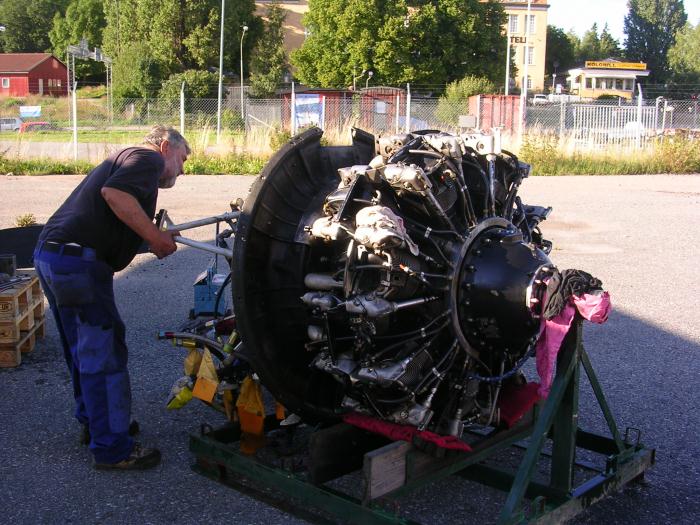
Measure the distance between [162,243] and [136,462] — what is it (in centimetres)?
117

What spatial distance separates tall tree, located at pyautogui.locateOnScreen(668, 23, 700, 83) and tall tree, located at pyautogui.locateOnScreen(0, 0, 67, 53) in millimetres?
67242

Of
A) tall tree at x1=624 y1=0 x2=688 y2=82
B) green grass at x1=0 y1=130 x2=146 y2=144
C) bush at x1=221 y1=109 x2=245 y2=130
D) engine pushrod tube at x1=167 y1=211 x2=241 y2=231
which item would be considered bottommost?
engine pushrod tube at x1=167 y1=211 x2=241 y2=231

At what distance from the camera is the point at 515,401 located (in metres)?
3.88

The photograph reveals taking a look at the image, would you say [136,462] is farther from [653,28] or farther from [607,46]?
[607,46]

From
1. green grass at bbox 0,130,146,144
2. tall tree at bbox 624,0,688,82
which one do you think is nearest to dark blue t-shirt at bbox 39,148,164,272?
green grass at bbox 0,130,146,144

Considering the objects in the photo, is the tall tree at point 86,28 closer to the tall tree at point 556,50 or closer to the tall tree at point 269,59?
the tall tree at point 269,59

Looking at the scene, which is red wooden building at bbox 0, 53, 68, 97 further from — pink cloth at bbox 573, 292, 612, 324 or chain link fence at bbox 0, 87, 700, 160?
pink cloth at bbox 573, 292, 612, 324

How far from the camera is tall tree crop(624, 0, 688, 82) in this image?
94688mm

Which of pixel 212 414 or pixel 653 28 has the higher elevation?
pixel 653 28

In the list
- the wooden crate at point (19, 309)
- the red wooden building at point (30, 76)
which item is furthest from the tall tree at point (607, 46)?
the wooden crate at point (19, 309)

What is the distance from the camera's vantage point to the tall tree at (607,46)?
10250cm

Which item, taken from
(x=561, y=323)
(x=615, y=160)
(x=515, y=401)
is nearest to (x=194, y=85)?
(x=615, y=160)

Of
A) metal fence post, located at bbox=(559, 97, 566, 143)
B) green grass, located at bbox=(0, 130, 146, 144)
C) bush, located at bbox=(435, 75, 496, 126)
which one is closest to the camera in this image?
green grass, located at bbox=(0, 130, 146, 144)

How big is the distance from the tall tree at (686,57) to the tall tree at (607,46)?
11.7 metres
